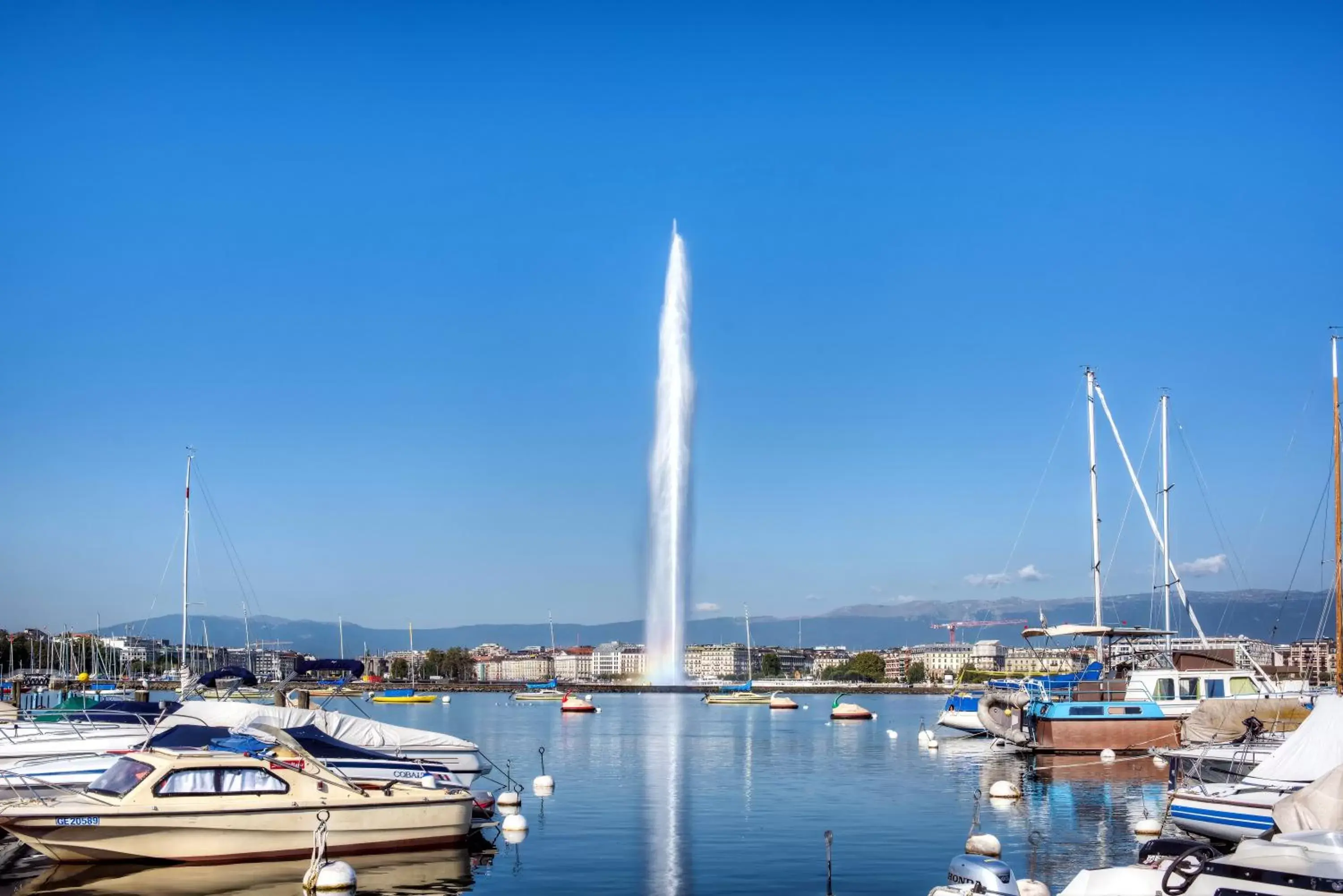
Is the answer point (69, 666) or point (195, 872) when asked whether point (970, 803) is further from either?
point (69, 666)

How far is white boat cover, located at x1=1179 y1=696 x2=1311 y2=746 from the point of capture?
33.8 m

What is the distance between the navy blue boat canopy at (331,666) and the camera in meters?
38.4

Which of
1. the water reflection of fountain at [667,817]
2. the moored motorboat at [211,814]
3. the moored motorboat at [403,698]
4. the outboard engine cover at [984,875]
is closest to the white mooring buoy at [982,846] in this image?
the outboard engine cover at [984,875]

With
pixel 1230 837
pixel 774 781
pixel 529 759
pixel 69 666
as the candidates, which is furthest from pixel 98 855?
pixel 69 666

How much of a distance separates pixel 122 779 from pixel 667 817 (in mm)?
13604

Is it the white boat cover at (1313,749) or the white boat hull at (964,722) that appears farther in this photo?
the white boat hull at (964,722)

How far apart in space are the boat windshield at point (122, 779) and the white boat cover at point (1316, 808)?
17.7m

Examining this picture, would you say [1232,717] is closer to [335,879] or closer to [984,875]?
[984,875]

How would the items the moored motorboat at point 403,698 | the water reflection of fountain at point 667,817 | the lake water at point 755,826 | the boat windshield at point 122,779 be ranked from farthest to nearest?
the moored motorboat at point 403,698 < the water reflection of fountain at point 667,817 < the boat windshield at point 122,779 < the lake water at point 755,826

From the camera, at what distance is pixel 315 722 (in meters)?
30.4

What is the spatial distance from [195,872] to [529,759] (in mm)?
30369

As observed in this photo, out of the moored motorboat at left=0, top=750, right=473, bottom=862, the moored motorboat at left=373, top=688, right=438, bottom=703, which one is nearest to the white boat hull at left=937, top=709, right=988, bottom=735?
the moored motorboat at left=0, top=750, right=473, bottom=862

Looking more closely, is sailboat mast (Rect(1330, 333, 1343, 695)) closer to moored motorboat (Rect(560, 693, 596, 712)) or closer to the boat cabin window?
the boat cabin window

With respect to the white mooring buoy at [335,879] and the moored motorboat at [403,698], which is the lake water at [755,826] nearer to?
the white mooring buoy at [335,879]
